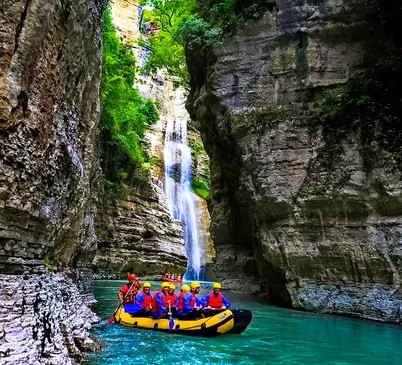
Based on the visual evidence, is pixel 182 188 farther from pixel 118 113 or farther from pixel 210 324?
pixel 210 324

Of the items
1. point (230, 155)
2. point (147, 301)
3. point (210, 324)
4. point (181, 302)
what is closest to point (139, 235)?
point (230, 155)

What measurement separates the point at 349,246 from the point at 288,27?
7.90 metres

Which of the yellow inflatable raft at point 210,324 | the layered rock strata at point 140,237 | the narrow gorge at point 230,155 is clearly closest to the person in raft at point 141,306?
the yellow inflatable raft at point 210,324

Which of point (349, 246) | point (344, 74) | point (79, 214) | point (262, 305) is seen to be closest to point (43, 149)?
point (79, 214)

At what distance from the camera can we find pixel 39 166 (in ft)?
21.9

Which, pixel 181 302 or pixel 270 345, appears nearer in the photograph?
pixel 270 345

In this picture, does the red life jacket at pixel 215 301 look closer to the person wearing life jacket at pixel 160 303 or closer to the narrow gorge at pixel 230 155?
the person wearing life jacket at pixel 160 303

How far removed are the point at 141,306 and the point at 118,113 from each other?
1491 cm

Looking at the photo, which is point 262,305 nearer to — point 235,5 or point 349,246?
point 349,246

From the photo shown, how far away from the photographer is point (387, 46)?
1429 cm

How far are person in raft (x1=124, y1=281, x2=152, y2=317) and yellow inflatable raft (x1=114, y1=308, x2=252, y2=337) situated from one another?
374mm

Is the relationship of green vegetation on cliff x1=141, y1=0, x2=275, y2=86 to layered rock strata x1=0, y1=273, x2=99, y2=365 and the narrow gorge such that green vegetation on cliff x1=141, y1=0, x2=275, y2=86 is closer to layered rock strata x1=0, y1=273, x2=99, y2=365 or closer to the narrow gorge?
the narrow gorge

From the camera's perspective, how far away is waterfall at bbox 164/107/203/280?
109 feet

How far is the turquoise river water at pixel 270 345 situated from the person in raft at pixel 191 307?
590 mm
